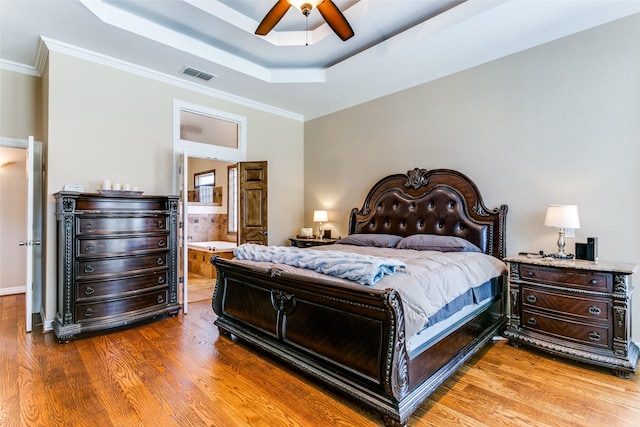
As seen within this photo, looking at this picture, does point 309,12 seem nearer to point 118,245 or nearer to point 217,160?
point 217,160

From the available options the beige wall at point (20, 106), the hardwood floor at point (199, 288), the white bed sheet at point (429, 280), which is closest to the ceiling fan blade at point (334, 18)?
the white bed sheet at point (429, 280)

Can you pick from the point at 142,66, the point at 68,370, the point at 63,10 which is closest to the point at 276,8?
the point at 63,10

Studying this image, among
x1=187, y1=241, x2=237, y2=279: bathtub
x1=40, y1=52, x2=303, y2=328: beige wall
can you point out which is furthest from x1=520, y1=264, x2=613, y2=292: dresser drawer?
x1=187, y1=241, x2=237, y2=279: bathtub

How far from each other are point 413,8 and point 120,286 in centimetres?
412

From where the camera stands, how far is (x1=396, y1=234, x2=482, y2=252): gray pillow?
3.31 metres

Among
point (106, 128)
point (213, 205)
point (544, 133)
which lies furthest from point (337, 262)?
point (213, 205)

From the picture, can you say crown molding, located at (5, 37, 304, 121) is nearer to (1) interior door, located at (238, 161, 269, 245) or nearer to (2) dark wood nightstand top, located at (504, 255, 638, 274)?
(1) interior door, located at (238, 161, 269, 245)

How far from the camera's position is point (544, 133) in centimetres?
316

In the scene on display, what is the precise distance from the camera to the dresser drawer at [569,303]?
2422 mm

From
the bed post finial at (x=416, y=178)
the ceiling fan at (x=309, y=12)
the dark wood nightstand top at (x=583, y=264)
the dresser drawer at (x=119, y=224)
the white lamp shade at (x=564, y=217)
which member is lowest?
the dark wood nightstand top at (x=583, y=264)

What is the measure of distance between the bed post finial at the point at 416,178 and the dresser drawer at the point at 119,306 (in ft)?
10.8

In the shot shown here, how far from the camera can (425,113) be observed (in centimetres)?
409

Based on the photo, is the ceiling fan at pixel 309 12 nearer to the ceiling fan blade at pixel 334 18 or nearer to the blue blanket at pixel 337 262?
the ceiling fan blade at pixel 334 18

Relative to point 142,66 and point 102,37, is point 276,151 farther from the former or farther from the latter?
point 102,37
